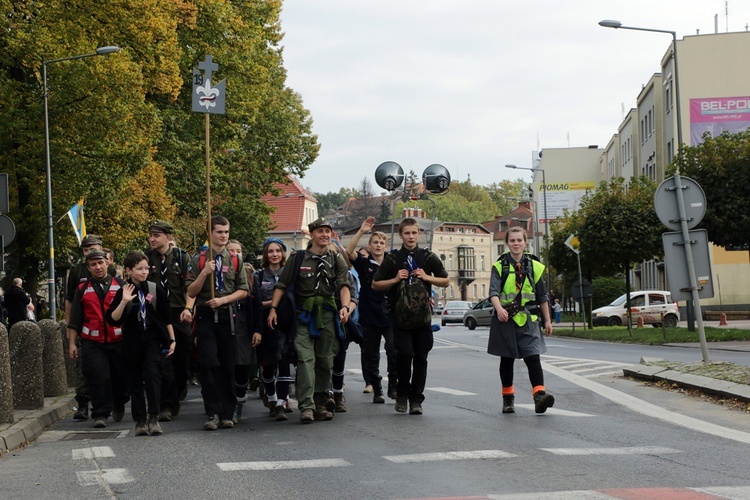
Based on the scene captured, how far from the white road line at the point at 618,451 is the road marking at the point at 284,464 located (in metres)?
1.53

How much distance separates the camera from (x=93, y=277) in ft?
40.2

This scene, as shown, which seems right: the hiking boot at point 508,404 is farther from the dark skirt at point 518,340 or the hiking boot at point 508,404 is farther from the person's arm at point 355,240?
the person's arm at point 355,240

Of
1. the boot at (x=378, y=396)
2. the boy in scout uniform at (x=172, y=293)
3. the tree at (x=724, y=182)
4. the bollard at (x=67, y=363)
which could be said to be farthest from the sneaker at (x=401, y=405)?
the tree at (x=724, y=182)

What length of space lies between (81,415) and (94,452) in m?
3.33

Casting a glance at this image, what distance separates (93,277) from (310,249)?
7.81 ft

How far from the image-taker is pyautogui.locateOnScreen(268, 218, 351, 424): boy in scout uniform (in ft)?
37.2

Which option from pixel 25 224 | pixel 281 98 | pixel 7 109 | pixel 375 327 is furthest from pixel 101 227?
pixel 375 327

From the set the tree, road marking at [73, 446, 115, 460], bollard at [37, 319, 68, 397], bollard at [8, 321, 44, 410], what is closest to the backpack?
road marking at [73, 446, 115, 460]

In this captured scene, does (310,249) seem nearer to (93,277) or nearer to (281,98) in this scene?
(93,277)

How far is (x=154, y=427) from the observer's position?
423 inches

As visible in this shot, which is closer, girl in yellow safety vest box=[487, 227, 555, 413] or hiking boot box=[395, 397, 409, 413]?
girl in yellow safety vest box=[487, 227, 555, 413]

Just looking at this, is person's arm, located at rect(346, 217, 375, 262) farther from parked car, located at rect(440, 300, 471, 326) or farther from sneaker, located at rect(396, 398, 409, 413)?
parked car, located at rect(440, 300, 471, 326)

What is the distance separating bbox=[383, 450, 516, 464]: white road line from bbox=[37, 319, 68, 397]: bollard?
24.3 ft

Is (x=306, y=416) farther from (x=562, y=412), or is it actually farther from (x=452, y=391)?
(x=452, y=391)
